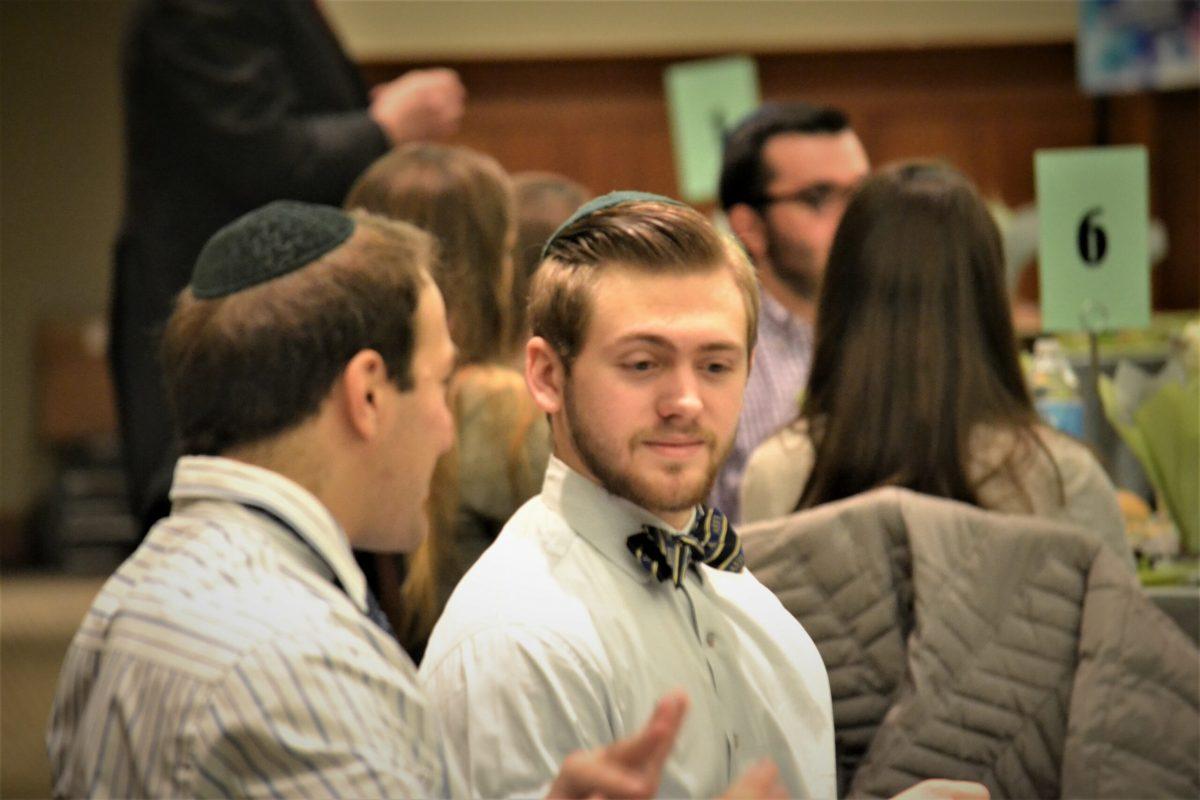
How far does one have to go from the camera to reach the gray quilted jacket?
1765 mm

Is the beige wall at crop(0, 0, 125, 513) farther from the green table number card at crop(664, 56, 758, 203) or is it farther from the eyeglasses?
the eyeglasses

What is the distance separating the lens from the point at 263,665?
1.23 m

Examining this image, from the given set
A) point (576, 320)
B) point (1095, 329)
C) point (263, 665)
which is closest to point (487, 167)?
point (1095, 329)

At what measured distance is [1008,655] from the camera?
1.83 metres

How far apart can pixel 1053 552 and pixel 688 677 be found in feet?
2.49

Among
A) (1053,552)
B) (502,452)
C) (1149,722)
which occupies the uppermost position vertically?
(502,452)

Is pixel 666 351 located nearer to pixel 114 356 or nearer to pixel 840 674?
pixel 840 674

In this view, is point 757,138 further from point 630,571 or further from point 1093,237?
point 630,571

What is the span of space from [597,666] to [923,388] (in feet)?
3.28

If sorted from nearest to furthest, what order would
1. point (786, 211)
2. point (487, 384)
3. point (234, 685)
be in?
point (234, 685)
point (487, 384)
point (786, 211)

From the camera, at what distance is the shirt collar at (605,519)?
1285 mm

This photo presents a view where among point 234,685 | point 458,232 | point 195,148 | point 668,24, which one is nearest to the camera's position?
point 234,685

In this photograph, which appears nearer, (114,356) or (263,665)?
(263,665)

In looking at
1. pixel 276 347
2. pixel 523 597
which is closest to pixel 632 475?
pixel 523 597
